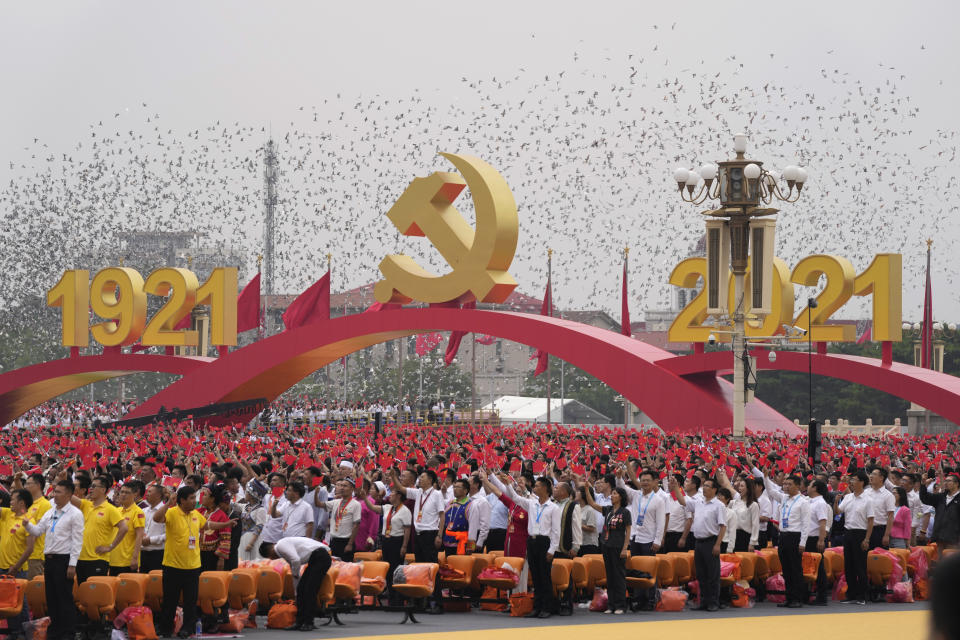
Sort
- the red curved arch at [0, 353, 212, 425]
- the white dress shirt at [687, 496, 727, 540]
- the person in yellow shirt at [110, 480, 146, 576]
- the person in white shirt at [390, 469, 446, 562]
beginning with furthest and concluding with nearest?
the red curved arch at [0, 353, 212, 425], the person in white shirt at [390, 469, 446, 562], the white dress shirt at [687, 496, 727, 540], the person in yellow shirt at [110, 480, 146, 576]

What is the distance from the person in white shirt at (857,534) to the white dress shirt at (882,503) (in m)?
0.05

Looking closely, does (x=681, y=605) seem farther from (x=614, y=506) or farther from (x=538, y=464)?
(x=538, y=464)

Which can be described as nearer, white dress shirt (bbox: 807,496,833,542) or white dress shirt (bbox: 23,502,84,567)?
white dress shirt (bbox: 23,502,84,567)

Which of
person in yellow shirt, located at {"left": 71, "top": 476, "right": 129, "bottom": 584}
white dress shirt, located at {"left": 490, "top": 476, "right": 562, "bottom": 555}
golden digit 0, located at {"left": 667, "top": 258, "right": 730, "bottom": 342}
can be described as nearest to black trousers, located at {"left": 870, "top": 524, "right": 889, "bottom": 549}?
white dress shirt, located at {"left": 490, "top": 476, "right": 562, "bottom": 555}

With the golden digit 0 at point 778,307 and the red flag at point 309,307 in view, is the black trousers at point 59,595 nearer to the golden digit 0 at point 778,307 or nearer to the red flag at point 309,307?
the golden digit 0 at point 778,307

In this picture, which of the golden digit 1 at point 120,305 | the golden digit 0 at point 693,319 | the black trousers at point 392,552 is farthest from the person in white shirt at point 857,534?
the golden digit 1 at point 120,305

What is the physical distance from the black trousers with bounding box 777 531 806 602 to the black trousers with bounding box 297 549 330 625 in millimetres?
4808

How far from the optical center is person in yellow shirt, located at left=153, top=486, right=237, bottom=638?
35.3ft

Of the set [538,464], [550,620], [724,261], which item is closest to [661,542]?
[550,620]

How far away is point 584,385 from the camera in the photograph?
9475 centimetres

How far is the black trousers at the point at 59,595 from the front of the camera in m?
10.6

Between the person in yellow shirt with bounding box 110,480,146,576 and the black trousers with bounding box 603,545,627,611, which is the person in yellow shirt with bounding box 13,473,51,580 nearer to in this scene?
the person in yellow shirt with bounding box 110,480,146,576

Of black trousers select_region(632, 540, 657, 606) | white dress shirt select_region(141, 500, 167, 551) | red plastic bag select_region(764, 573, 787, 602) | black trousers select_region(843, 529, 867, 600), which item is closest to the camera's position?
white dress shirt select_region(141, 500, 167, 551)

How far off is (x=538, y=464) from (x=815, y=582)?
6.23m
